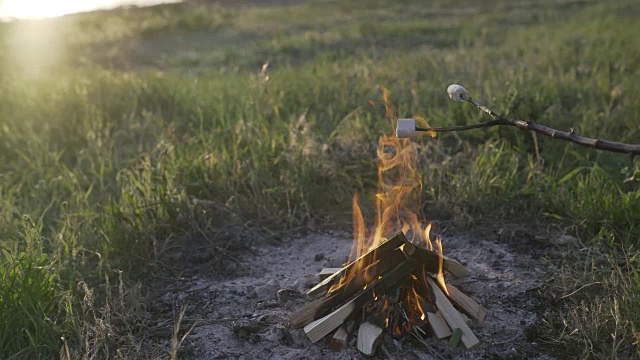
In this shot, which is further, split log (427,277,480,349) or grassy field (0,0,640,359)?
grassy field (0,0,640,359)

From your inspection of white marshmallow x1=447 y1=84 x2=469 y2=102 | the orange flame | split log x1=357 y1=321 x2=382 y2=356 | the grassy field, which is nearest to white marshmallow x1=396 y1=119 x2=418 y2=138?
white marshmallow x1=447 y1=84 x2=469 y2=102

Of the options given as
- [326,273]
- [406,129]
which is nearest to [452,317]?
[326,273]

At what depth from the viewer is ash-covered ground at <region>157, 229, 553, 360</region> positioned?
2514 millimetres

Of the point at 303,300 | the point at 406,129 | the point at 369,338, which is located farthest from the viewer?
the point at 303,300

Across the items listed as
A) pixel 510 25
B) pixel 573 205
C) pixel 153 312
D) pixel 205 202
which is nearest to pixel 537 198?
pixel 573 205

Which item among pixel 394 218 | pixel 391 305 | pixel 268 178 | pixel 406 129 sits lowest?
pixel 394 218

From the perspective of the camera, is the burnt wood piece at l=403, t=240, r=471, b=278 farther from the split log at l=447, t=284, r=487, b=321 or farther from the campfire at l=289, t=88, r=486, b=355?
the split log at l=447, t=284, r=487, b=321

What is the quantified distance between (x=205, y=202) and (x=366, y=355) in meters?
1.57

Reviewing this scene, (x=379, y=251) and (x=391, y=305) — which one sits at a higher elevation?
(x=379, y=251)

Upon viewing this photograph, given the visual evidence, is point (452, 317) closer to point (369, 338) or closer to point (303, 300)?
point (369, 338)

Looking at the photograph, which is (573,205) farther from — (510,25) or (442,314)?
(510,25)

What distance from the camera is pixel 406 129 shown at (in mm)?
1908

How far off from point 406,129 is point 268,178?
214 centimetres

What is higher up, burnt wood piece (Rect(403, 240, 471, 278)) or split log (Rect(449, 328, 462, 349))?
burnt wood piece (Rect(403, 240, 471, 278))
